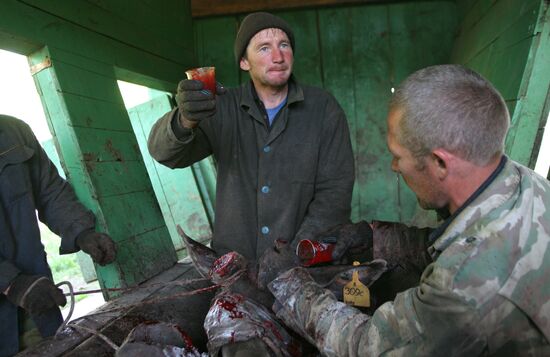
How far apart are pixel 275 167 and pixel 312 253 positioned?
0.60 metres

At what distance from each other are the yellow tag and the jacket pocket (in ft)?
5.49

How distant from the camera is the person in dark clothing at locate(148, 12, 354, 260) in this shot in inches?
86.0

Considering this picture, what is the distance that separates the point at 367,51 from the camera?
4188 mm

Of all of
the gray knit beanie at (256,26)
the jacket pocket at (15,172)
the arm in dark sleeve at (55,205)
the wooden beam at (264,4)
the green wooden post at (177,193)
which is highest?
the wooden beam at (264,4)

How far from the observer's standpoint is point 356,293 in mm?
1510

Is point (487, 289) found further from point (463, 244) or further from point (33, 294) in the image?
point (33, 294)

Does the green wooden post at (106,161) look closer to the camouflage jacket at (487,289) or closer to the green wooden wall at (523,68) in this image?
the camouflage jacket at (487,289)

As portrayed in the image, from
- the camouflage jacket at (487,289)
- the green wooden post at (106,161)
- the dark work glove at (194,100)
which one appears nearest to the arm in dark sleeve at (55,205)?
the green wooden post at (106,161)

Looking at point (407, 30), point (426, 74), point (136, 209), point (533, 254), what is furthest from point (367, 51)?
point (533, 254)

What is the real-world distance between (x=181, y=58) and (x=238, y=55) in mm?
1772

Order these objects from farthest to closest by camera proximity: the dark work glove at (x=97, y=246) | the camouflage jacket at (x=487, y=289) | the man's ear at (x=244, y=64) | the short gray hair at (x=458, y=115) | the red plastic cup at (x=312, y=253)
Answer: the man's ear at (x=244, y=64) < the dark work glove at (x=97, y=246) < the red plastic cup at (x=312, y=253) < the short gray hair at (x=458, y=115) < the camouflage jacket at (x=487, y=289)

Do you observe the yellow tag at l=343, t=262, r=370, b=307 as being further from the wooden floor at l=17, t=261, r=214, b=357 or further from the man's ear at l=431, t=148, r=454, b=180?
the wooden floor at l=17, t=261, r=214, b=357

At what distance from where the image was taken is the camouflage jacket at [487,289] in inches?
35.9

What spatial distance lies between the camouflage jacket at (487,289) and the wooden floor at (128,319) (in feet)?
3.25
